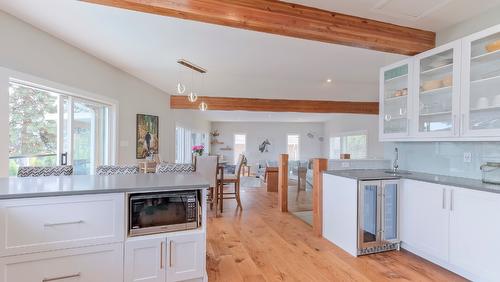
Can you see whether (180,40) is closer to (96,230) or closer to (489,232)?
(96,230)

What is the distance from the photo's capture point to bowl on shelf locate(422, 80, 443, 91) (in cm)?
276

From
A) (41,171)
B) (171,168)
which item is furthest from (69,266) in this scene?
(171,168)

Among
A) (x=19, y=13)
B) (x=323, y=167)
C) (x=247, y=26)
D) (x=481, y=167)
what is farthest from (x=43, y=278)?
(x=481, y=167)

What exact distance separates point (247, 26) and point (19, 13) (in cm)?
246

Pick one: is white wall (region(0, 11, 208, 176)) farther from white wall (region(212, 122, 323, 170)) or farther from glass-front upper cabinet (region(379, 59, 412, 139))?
white wall (region(212, 122, 323, 170))

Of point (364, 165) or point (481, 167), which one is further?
point (364, 165)

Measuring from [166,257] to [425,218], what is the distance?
8.21 ft

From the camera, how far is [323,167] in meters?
3.38

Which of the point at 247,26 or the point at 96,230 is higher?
the point at 247,26

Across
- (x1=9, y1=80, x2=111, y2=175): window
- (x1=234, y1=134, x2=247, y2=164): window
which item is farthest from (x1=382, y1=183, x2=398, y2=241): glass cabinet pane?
(x1=234, y1=134, x2=247, y2=164): window

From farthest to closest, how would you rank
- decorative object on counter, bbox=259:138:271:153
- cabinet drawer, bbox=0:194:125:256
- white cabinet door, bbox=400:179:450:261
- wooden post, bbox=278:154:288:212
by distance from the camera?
decorative object on counter, bbox=259:138:271:153
wooden post, bbox=278:154:288:212
white cabinet door, bbox=400:179:450:261
cabinet drawer, bbox=0:194:125:256

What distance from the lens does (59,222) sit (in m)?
1.61

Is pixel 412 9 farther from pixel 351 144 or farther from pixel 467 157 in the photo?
pixel 351 144

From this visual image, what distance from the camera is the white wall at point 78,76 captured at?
8.76 feet
